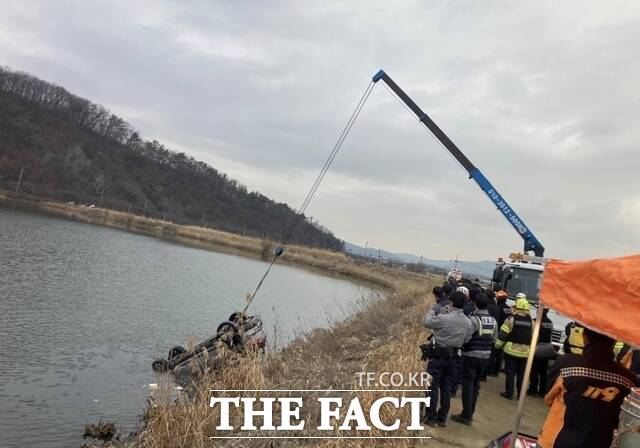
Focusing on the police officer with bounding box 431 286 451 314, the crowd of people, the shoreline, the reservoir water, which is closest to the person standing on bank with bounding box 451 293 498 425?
the crowd of people

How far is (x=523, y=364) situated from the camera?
941 centimetres

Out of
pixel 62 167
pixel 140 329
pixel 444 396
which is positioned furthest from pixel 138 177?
pixel 444 396

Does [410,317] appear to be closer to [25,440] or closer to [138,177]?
[25,440]

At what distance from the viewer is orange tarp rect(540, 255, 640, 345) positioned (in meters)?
3.29

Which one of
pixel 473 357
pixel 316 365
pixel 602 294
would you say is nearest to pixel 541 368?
pixel 473 357

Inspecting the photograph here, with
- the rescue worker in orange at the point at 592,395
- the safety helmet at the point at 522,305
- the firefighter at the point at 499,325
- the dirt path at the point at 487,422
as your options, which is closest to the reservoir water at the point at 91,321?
the dirt path at the point at 487,422

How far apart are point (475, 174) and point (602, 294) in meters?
14.1

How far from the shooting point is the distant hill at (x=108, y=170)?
3531 inches

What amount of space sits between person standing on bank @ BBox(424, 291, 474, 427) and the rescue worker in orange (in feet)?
10.1

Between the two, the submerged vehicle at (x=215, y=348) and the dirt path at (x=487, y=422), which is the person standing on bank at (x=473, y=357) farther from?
the submerged vehicle at (x=215, y=348)

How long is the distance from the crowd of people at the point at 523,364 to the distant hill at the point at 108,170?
7927 cm

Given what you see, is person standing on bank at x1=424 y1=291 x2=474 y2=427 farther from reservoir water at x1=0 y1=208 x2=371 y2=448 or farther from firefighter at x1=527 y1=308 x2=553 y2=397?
reservoir water at x1=0 y1=208 x2=371 y2=448

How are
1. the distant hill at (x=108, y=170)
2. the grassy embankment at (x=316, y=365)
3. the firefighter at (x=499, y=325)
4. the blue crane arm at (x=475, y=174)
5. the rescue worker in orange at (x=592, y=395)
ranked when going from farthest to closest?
the distant hill at (x=108, y=170)
the blue crane arm at (x=475, y=174)
the firefighter at (x=499, y=325)
the grassy embankment at (x=316, y=365)
the rescue worker in orange at (x=592, y=395)

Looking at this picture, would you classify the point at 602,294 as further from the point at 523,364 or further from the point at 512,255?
the point at 512,255
